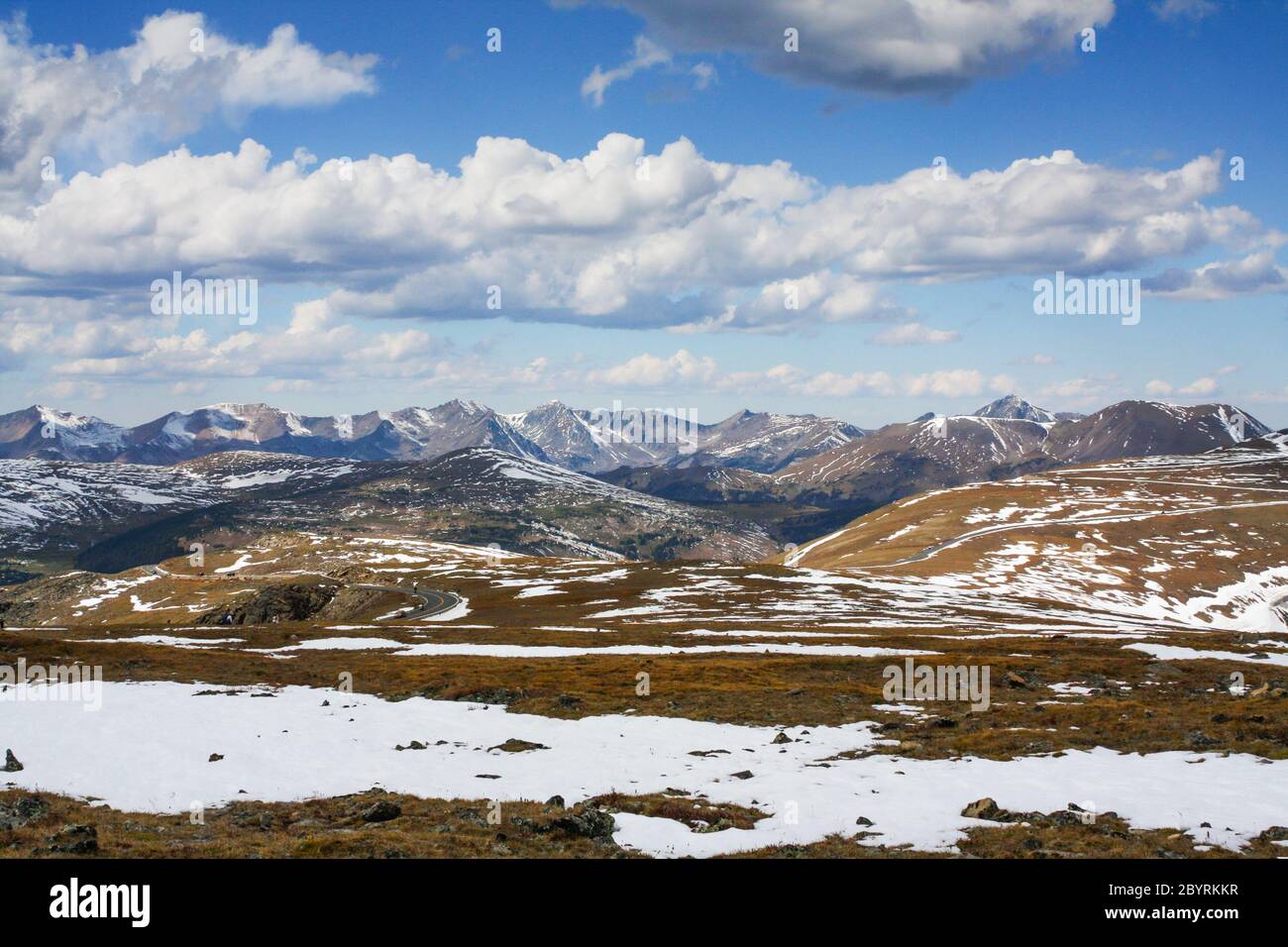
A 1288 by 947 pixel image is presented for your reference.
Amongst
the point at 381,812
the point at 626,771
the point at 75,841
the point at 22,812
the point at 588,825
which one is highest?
the point at 75,841

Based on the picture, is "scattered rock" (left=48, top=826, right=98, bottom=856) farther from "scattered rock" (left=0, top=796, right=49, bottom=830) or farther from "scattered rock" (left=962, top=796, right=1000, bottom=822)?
"scattered rock" (left=962, top=796, right=1000, bottom=822)

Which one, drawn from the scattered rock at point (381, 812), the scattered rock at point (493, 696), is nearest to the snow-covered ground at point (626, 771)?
the scattered rock at point (381, 812)

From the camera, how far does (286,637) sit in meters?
95.4

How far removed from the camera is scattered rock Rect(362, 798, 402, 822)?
1062 inches

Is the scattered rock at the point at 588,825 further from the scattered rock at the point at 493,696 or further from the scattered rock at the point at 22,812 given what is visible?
the scattered rock at the point at 493,696

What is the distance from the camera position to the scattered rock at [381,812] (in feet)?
88.5

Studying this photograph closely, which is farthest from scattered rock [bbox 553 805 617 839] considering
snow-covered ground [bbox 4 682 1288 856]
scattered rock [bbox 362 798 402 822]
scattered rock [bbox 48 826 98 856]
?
scattered rock [bbox 48 826 98 856]

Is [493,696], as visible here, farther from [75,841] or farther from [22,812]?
[75,841]

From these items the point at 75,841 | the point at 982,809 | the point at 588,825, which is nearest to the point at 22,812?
the point at 75,841

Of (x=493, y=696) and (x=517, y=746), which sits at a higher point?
(x=517, y=746)

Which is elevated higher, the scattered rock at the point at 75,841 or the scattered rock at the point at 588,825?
the scattered rock at the point at 75,841

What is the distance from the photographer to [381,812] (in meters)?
27.2
